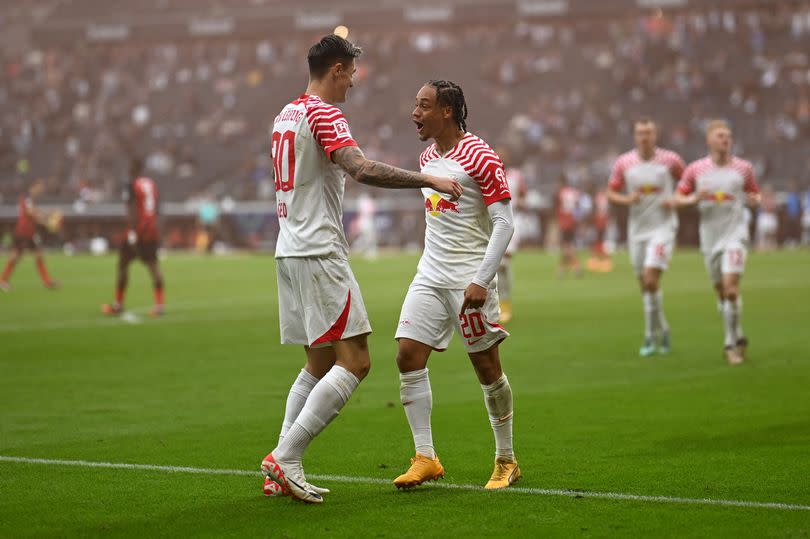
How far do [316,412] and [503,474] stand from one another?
1.25m

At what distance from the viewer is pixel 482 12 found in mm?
53594

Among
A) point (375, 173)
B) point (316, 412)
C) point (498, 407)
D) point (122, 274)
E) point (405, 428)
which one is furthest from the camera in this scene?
point (122, 274)

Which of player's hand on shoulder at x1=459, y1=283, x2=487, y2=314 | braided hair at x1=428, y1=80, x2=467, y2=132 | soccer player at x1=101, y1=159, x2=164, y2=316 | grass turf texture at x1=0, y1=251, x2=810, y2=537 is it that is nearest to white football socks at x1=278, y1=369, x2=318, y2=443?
grass turf texture at x1=0, y1=251, x2=810, y2=537

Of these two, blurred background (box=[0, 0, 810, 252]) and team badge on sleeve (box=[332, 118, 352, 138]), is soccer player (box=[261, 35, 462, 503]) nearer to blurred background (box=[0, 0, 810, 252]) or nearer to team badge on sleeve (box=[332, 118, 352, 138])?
team badge on sleeve (box=[332, 118, 352, 138])

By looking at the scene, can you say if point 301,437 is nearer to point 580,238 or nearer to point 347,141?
point 347,141

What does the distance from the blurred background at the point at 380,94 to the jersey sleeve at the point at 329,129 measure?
37327 mm

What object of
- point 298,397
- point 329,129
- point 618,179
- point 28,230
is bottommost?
point 298,397

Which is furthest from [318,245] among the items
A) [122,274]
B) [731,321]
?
[122,274]

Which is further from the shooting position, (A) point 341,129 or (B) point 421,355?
(B) point 421,355

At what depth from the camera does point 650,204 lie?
15.0m

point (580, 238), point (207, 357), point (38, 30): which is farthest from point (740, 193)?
point (38, 30)

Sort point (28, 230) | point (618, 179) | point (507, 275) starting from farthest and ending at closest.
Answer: point (28, 230), point (507, 275), point (618, 179)

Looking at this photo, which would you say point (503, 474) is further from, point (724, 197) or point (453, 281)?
point (724, 197)

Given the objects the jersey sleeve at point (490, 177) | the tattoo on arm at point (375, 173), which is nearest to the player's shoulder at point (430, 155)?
the jersey sleeve at point (490, 177)
